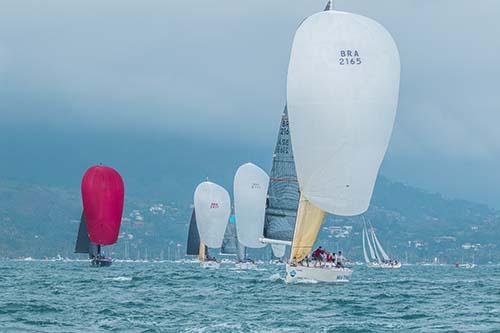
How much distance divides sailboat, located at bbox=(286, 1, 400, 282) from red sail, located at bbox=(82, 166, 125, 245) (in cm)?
4383

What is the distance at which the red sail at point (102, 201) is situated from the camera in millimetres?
102312

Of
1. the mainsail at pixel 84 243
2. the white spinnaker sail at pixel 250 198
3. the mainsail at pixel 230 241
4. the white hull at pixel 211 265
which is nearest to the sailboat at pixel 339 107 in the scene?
the white spinnaker sail at pixel 250 198

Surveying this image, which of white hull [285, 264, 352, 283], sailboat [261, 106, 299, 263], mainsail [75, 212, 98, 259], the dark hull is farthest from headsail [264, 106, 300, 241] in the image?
mainsail [75, 212, 98, 259]

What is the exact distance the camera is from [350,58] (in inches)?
2354

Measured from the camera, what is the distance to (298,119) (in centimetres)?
6044

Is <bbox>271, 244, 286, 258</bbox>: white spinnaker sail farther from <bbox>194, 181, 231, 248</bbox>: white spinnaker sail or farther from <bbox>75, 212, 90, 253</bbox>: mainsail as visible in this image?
<bbox>75, 212, 90, 253</bbox>: mainsail

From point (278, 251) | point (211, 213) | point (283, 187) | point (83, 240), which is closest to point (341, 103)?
point (283, 187)

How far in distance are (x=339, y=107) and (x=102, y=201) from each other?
46.9 metres

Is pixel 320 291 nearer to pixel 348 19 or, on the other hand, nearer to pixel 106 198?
pixel 348 19

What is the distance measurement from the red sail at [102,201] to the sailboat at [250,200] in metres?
11.1

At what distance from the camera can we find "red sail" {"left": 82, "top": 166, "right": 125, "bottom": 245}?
4028 inches

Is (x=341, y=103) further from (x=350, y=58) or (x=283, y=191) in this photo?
(x=283, y=191)

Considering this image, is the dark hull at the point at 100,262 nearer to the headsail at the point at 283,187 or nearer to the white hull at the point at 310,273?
the headsail at the point at 283,187

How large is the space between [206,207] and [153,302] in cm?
7567
